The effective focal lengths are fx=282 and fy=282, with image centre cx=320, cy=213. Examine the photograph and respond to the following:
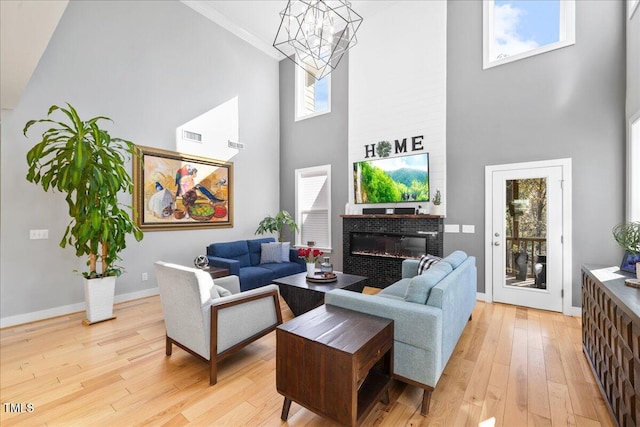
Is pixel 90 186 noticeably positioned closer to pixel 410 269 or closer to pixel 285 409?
pixel 285 409

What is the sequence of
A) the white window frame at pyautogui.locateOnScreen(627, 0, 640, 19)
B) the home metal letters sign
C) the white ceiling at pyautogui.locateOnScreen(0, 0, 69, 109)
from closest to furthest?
1. the white ceiling at pyautogui.locateOnScreen(0, 0, 69, 109)
2. the white window frame at pyautogui.locateOnScreen(627, 0, 640, 19)
3. the home metal letters sign

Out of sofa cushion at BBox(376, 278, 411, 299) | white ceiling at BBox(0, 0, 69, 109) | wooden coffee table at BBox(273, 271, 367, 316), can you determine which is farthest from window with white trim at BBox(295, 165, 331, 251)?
white ceiling at BBox(0, 0, 69, 109)

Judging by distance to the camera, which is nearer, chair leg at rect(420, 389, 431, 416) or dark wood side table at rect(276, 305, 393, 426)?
dark wood side table at rect(276, 305, 393, 426)

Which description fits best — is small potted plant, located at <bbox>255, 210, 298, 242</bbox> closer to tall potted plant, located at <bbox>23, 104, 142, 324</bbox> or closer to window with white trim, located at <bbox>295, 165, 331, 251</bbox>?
window with white trim, located at <bbox>295, 165, 331, 251</bbox>

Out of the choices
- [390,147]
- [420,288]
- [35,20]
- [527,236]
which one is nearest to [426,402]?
[420,288]

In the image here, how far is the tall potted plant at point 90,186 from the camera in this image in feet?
10.3

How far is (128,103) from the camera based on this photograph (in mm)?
4309

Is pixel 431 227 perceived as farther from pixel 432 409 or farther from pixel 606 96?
pixel 432 409

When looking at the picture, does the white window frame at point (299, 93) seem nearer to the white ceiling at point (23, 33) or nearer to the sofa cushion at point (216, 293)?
the white ceiling at point (23, 33)

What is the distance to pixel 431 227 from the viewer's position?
4555mm

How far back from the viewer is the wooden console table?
58.7 inches

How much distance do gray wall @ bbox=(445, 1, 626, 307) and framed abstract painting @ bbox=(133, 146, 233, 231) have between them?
4.14m

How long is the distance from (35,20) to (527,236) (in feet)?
18.1

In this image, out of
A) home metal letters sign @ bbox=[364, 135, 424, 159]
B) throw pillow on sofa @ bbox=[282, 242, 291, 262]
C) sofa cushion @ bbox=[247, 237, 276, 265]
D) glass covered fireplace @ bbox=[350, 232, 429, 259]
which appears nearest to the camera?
glass covered fireplace @ bbox=[350, 232, 429, 259]
